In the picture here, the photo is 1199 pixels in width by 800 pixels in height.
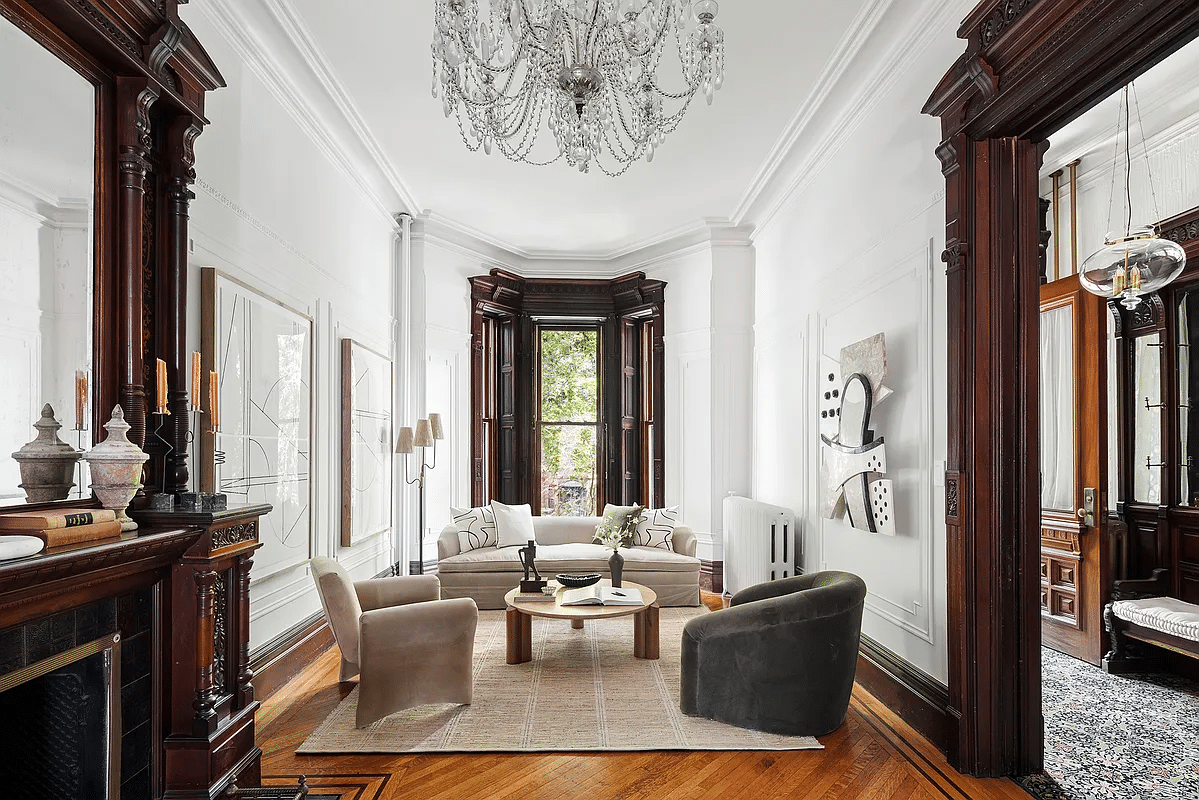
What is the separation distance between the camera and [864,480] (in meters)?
4.15

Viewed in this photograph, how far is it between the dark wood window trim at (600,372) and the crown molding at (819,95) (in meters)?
1.93

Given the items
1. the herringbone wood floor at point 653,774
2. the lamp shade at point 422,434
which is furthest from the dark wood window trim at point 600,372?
the herringbone wood floor at point 653,774

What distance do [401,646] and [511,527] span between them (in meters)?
2.98

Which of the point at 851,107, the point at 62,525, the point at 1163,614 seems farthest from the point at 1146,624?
the point at 62,525

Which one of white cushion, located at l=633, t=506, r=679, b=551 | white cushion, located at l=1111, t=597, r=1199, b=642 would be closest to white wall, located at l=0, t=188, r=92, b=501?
white cushion, located at l=633, t=506, r=679, b=551

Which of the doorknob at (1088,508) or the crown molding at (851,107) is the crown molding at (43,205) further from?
the doorknob at (1088,508)

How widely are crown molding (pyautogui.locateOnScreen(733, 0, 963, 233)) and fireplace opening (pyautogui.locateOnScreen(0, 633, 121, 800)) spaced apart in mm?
4101

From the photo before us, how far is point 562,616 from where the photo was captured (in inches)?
171

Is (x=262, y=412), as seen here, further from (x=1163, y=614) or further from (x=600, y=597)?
(x=1163, y=614)

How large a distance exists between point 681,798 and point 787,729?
0.80 meters

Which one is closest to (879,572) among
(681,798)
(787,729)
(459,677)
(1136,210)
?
(787,729)

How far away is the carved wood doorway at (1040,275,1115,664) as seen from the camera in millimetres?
4570

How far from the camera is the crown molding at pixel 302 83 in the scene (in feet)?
11.5

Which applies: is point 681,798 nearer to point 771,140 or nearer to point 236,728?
point 236,728
